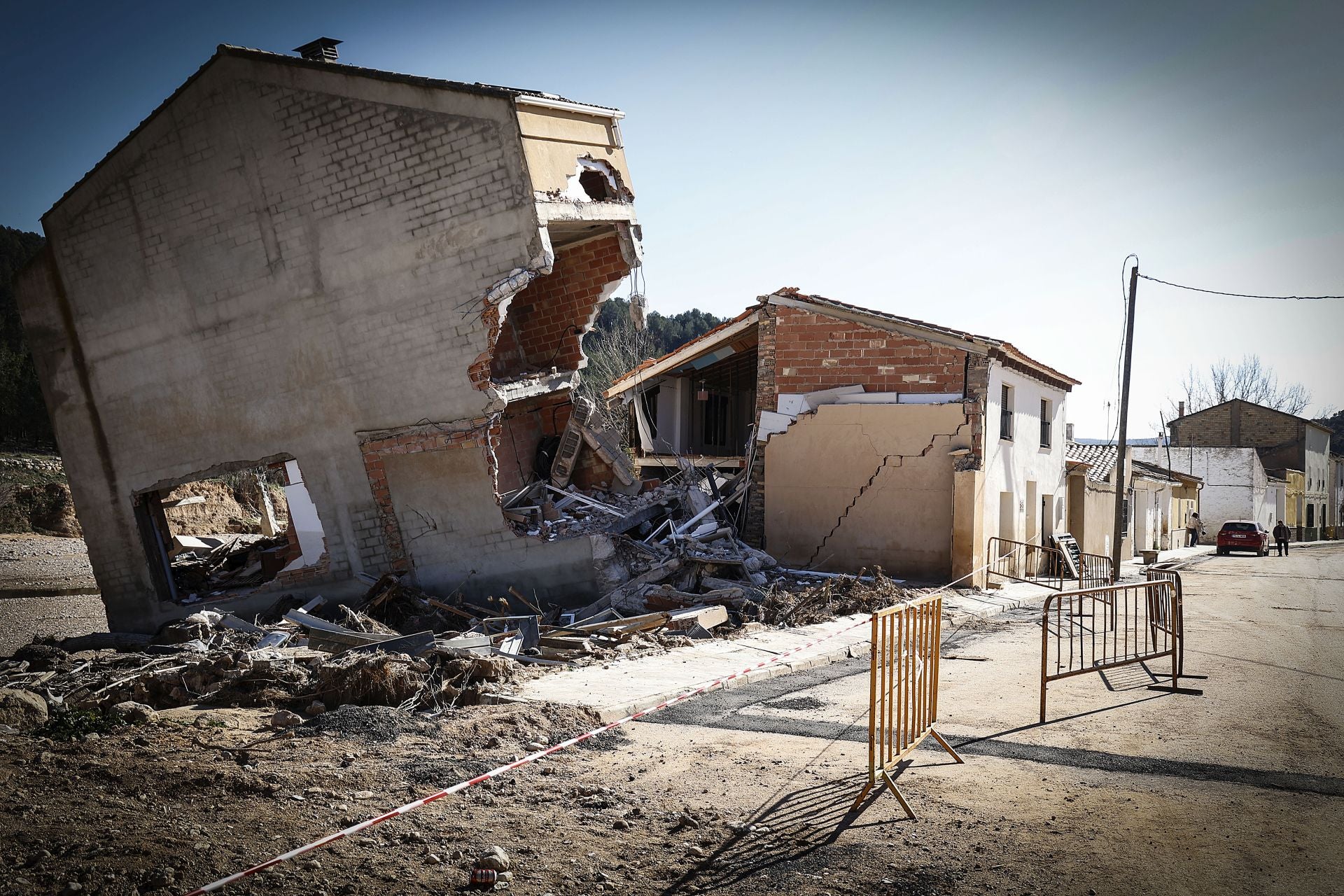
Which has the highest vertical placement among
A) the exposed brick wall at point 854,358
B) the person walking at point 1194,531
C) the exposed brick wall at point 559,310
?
the exposed brick wall at point 559,310

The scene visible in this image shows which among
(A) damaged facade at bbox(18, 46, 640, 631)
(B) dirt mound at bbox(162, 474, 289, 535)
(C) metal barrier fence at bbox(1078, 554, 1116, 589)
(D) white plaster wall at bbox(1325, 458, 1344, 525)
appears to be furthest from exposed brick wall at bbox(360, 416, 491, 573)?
(D) white plaster wall at bbox(1325, 458, 1344, 525)

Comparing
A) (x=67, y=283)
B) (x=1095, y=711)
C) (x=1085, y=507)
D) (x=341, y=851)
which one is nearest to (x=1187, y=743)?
(x=1095, y=711)

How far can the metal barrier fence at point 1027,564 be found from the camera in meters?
18.8

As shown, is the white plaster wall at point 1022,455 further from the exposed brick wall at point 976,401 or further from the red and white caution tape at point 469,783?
the red and white caution tape at point 469,783

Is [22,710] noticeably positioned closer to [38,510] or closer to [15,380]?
[38,510]

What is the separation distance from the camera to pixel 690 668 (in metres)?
9.91

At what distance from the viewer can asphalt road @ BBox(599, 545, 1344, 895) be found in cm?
462

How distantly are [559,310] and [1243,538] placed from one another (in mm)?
32300

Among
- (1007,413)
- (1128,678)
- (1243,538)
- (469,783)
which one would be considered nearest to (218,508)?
(1007,413)

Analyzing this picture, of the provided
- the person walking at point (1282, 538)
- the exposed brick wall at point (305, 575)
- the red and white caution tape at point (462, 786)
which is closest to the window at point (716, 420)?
the exposed brick wall at point (305, 575)

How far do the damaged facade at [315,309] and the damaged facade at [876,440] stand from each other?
225 inches

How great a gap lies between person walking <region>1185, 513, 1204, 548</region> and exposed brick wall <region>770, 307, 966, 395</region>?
32988 mm

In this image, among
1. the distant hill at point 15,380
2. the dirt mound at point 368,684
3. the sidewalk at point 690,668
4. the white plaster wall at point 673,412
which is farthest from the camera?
the distant hill at point 15,380

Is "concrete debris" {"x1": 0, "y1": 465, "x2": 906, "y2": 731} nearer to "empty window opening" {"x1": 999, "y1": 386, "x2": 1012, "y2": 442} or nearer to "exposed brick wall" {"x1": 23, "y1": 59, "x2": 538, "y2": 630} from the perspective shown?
"exposed brick wall" {"x1": 23, "y1": 59, "x2": 538, "y2": 630}
